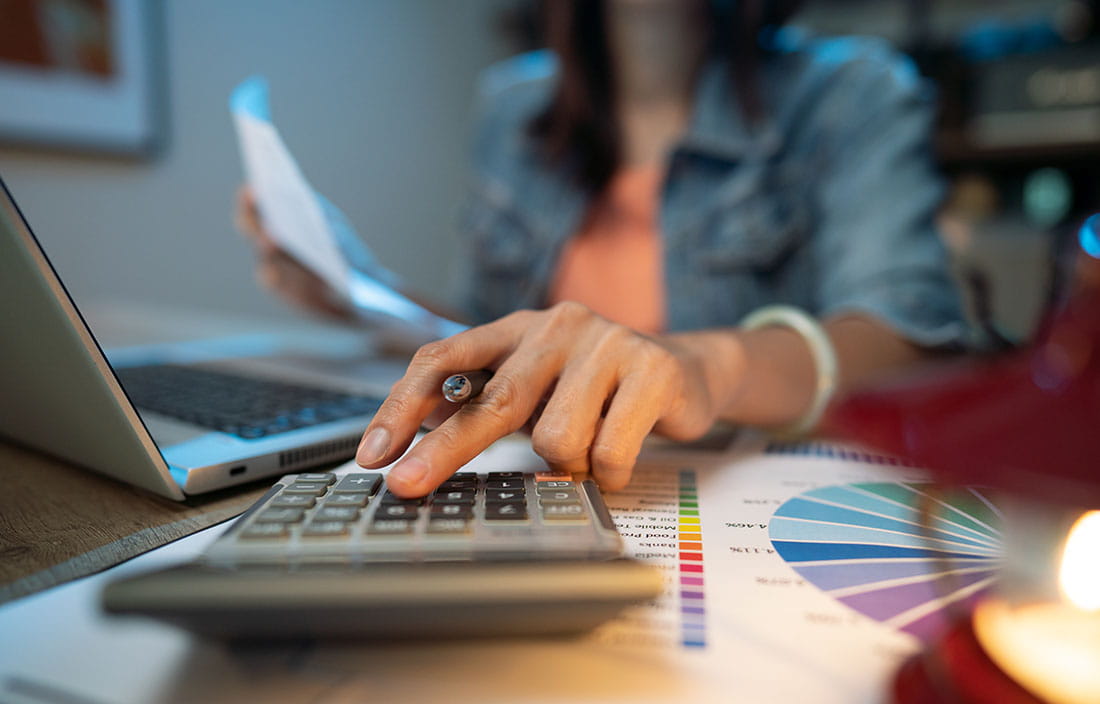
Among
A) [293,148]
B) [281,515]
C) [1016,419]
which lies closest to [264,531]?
[281,515]

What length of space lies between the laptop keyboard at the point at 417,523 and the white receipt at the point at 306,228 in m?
0.34

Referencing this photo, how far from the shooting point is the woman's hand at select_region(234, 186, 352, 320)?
79cm

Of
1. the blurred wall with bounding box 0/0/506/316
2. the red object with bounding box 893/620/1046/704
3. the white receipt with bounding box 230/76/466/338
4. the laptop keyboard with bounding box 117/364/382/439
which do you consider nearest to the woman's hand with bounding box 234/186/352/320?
the white receipt with bounding box 230/76/466/338

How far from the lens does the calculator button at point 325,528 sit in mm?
241

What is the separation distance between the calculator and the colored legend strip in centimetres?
4

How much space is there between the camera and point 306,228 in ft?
2.01

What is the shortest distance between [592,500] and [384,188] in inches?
76.5

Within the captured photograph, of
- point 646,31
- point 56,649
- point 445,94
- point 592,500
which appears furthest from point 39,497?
point 445,94

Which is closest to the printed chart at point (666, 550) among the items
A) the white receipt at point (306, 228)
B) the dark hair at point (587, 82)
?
the white receipt at point (306, 228)

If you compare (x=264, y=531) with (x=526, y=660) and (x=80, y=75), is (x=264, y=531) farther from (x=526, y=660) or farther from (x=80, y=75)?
(x=80, y=75)

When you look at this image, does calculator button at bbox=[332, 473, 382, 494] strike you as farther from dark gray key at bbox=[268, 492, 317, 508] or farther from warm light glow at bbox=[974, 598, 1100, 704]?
warm light glow at bbox=[974, 598, 1100, 704]

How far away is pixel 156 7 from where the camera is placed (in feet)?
4.62

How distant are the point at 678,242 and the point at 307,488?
2.44 feet

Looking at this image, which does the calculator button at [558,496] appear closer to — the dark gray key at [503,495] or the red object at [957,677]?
the dark gray key at [503,495]
